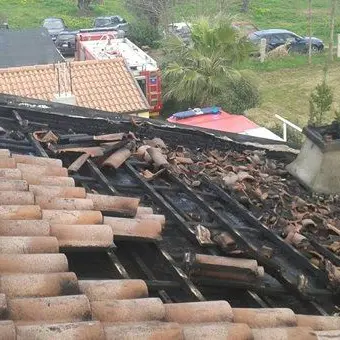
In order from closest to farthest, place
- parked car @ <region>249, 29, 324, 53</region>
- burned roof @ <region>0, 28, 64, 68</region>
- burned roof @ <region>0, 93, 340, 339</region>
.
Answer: burned roof @ <region>0, 93, 340, 339</region> < burned roof @ <region>0, 28, 64, 68</region> < parked car @ <region>249, 29, 324, 53</region>

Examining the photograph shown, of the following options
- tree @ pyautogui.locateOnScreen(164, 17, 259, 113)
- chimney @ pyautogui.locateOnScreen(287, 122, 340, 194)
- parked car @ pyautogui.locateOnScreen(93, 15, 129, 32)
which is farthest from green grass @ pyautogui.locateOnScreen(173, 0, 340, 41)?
chimney @ pyautogui.locateOnScreen(287, 122, 340, 194)

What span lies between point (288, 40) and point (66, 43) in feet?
36.3

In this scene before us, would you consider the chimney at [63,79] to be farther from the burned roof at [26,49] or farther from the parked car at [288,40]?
the parked car at [288,40]

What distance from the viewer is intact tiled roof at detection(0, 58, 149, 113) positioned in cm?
1884

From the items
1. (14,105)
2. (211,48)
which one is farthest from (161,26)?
(14,105)

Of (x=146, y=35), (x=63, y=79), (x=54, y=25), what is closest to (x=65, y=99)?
(x=63, y=79)

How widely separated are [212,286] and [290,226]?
1.73 m

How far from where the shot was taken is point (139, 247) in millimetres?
4312

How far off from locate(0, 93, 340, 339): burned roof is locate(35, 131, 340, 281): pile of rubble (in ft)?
0.08

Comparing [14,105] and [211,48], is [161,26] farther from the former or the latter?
[14,105]

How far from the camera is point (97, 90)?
19.4m

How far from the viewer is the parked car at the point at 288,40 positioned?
30750mm

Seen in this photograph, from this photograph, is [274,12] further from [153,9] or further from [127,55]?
[127,55]

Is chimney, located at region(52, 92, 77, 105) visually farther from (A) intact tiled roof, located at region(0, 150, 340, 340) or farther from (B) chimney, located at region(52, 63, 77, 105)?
(A) intact tiled roof, located at region(0, 150, 340, 340)
